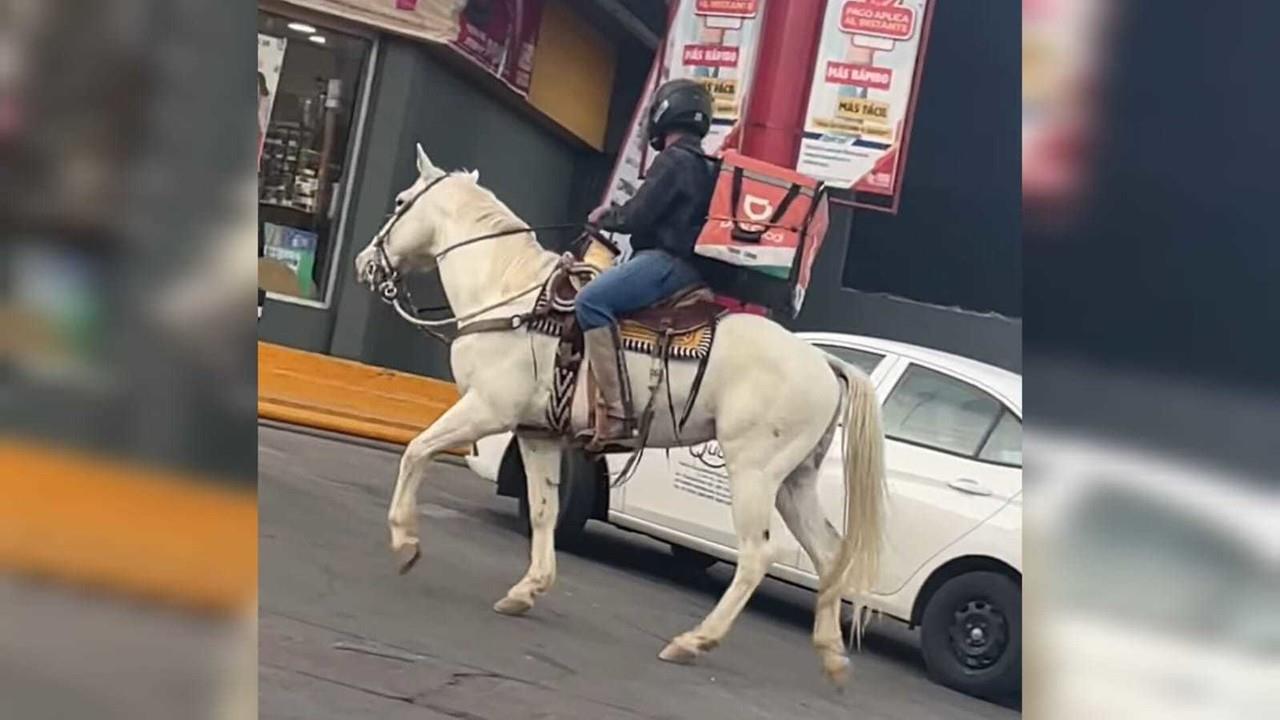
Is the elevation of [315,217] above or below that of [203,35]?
below

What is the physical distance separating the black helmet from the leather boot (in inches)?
17.9

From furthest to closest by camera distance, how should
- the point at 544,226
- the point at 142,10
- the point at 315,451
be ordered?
1. the point at 544,226
2. the point at 315,451
3. the point at 142,10

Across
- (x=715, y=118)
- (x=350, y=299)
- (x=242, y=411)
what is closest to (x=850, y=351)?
(x=715, y=118)

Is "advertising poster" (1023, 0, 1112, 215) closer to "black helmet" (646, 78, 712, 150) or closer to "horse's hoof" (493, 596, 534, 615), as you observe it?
"black helmet" (646, 78, 712, 150)

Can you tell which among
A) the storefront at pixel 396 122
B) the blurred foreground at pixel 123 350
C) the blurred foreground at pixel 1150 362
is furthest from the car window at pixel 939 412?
the blurred foreground at pixel 123 350

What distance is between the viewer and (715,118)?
236 cm

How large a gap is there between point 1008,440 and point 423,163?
4.44 ft

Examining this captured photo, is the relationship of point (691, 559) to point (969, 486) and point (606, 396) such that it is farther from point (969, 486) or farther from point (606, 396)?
point (969, 486)

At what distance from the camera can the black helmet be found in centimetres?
235

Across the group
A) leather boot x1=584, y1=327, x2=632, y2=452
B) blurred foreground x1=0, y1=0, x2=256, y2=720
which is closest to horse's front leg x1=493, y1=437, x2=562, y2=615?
leather boot x1=584, y1=327, x2=632, y2=452

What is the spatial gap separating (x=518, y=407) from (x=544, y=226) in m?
0.41

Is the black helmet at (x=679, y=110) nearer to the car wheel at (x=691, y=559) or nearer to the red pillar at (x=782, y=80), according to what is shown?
the red pillar at (x=782, y=80)

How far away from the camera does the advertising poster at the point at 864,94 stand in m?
2.32

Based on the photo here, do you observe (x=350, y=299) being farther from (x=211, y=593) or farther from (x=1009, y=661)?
(x=1009, y=661)
